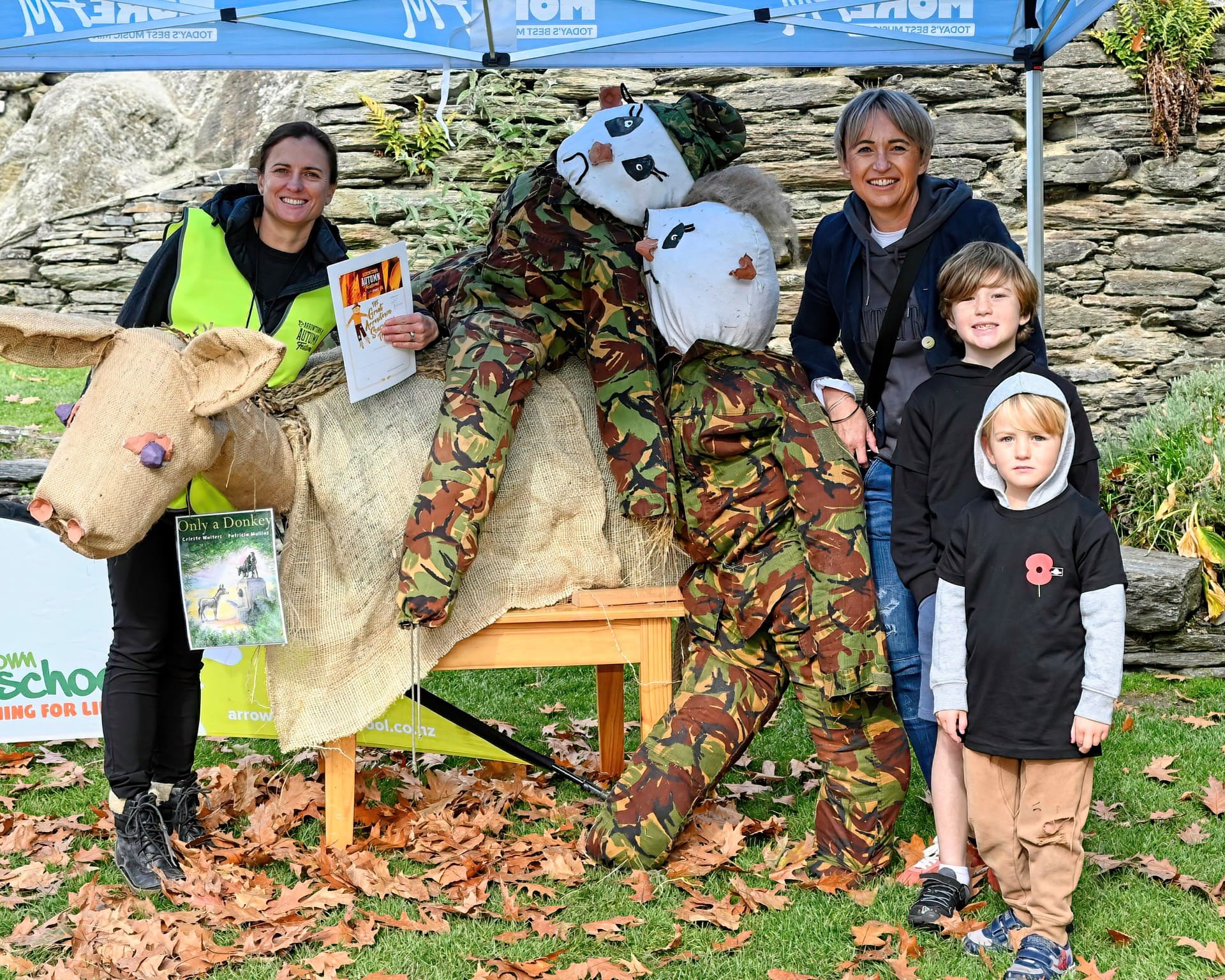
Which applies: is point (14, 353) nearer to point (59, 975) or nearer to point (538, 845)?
point (59, 975)

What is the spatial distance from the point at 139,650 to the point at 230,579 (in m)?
0.39

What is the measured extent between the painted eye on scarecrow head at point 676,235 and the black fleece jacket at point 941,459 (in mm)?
822

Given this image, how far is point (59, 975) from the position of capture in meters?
3.04

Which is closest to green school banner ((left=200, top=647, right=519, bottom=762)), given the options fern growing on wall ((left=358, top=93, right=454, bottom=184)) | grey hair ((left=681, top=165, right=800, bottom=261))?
grey hair ((left=681, top=165, right=800, bottom=261))

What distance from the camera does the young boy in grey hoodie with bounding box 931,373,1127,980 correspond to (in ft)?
9.58

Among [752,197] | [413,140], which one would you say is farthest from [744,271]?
[413,140]

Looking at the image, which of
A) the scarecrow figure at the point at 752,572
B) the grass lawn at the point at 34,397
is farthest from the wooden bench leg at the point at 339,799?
the grass lawn at the point at 34,397

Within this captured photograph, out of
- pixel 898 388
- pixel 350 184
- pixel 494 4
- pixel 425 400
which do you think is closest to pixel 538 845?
pixel 425 400

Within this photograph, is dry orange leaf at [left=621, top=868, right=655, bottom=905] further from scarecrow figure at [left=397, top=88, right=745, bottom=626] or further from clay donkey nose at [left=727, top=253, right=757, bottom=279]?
clay donkey nose at [left=727, top=253, right=757, bottom=279]

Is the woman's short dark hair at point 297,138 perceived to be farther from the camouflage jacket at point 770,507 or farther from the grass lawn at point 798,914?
the grass lawn at point 798,914

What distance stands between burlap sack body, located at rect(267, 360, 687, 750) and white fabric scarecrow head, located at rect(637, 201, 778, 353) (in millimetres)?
486

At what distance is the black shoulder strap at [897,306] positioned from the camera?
3.52m

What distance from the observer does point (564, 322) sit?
3828 mm

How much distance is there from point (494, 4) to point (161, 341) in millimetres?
1669
